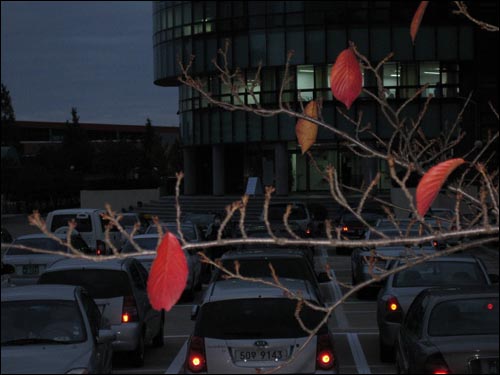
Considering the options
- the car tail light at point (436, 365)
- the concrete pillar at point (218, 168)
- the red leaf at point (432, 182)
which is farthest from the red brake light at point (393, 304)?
the concrete pillar at point (218, 168)

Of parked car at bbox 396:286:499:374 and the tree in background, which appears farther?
the tree in background

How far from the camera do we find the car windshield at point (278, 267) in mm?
13961

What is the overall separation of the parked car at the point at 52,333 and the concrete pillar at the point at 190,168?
54.0 metres

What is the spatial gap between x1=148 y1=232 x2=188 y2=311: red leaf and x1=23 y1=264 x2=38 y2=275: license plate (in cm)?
1766

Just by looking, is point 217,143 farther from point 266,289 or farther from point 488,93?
point 266,289

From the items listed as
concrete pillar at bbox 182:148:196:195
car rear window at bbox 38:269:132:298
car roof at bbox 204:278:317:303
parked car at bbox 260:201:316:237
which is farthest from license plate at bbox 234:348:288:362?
concrete pillar at bbox 182:148:196:195

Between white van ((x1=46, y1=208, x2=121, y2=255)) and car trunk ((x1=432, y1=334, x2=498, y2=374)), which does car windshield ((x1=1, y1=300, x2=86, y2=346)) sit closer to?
car trunk ((x1=432, y1=334, x2=498, y2=374))

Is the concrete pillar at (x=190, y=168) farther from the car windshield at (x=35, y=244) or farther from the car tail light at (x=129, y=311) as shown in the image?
the car tail light at (x=129, y=311)

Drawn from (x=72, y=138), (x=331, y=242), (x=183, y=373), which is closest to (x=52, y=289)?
(x=183, y=373)

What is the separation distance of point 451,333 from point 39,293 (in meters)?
4.37

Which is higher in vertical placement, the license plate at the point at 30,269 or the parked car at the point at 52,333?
the parked car at the point at 52,333

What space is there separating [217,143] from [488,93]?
17314 mm

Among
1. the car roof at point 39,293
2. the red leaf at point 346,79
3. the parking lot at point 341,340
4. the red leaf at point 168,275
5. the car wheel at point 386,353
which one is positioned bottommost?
the parking lot at point 341,340

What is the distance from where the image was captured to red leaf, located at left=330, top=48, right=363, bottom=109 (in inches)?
149
